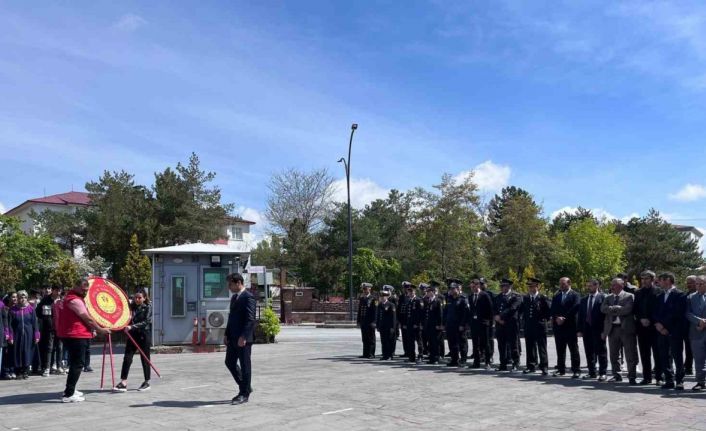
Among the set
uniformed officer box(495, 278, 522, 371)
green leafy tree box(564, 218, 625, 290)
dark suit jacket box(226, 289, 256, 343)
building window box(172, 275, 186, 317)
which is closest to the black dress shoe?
dark suit jacket box(226, 289, 256, 343)

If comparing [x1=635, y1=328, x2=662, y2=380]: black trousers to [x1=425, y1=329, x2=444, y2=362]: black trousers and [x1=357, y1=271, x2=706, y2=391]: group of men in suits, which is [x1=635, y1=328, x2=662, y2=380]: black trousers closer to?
[x1=357, y1=271, x2=706, y2=391]: group of men in suits

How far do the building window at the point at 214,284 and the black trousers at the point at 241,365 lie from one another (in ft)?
32.3

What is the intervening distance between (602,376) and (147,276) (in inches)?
1244

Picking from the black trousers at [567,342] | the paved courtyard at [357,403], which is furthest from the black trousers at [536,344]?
the paved courtyard at [357,403]

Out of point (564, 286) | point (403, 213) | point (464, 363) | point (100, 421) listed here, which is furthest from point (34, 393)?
point (403, 213)

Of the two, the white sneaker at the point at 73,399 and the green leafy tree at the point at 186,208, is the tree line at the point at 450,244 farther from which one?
the white sneaker at the point at 73,399

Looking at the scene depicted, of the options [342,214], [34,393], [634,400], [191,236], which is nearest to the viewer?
[634,400]

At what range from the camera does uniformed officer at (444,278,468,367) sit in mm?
15398

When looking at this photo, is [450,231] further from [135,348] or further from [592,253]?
[135,348]

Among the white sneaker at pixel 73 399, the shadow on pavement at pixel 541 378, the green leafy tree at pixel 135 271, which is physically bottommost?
the shadow on pavement at pixel 541 378

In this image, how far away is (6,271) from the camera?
37656 millimetres

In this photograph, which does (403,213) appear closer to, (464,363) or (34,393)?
(464,363)

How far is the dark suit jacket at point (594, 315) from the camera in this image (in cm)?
1296

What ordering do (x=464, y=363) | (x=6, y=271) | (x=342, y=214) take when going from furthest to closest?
(x=342, y=214) → (x=6, y=271) → (x=464, y=363)
